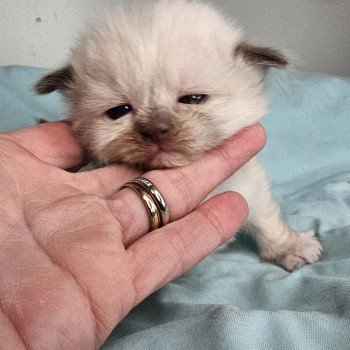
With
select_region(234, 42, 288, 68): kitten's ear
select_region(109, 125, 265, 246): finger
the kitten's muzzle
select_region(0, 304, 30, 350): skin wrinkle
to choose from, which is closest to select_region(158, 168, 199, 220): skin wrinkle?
select_region(109, 125, 265, 246): finger

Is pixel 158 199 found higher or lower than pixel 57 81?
lower

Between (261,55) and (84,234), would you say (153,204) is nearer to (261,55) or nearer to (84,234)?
(84,234)

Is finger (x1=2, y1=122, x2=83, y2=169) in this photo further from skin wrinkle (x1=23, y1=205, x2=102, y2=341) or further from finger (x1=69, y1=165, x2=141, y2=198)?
skin wrinkle (x1=23, y1=205, x2=102, y2=341)

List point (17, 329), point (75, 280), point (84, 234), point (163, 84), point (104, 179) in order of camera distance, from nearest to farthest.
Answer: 1. point (17, 329)
2. point (75, 280)
3. point (84, 234)
4. point (163, 84)
5. point (104, 179)

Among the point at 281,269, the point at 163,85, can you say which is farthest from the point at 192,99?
the point at 281,269

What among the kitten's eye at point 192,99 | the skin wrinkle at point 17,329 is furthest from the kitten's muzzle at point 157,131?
the skin wrinkle at point 17,329
